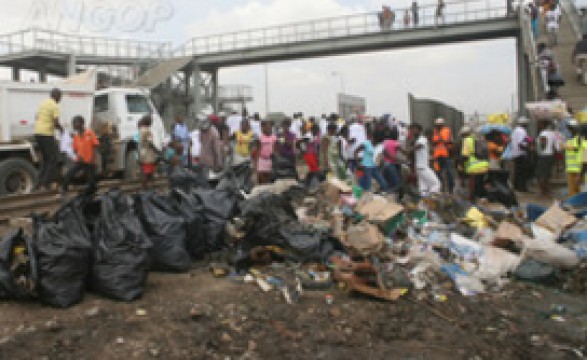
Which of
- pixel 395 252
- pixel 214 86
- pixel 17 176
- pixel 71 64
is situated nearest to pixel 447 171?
pixel 395 252

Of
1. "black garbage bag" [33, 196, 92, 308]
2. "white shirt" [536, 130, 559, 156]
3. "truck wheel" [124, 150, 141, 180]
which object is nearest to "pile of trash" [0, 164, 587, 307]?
"black garbage bag" [33, 196, 92, 308]

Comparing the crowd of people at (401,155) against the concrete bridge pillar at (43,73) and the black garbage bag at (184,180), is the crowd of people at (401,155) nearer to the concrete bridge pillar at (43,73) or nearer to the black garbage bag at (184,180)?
the black garbage bag at (184,180)

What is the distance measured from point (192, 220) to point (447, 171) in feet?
18.0

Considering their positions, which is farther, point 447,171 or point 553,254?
point 447,171

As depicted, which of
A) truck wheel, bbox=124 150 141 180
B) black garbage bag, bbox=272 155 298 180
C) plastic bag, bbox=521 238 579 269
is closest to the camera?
plastic bag, bbox=521 238 579 269

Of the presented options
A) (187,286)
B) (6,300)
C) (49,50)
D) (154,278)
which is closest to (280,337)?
(187,286)

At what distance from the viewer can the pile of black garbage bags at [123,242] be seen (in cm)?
346

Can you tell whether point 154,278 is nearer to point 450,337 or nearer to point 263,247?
point 263,247

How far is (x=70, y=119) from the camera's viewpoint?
926cm

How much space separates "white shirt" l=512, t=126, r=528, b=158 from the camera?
906 cm

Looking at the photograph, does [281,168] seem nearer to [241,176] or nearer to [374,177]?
[241,176]

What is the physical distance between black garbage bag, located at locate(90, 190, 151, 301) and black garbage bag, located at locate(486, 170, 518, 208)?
5.60 metres

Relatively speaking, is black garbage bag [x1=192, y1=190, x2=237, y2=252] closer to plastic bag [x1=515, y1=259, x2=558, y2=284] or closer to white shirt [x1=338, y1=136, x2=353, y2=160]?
plastic bag [x1=515, y1=259, x2=558, y2=284]

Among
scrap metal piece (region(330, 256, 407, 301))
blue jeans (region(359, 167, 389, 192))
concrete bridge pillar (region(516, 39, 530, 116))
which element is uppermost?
concrete bridge pillar (region(516, 39, 530, 116))
